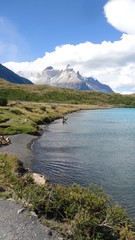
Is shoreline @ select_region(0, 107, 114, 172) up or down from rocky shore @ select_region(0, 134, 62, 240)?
down

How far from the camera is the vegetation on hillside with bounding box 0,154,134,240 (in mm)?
13180

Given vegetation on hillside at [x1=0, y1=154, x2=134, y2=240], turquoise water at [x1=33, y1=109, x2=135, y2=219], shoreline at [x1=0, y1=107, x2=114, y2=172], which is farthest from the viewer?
shoreline at [x1=0, y1=107, x2=114, y2=172]

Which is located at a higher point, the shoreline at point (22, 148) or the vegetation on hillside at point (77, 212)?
the vegetation on hillside at point (77, 212)

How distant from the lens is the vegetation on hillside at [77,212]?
43.2 ft

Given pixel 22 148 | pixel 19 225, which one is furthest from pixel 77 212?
pixel 22 148


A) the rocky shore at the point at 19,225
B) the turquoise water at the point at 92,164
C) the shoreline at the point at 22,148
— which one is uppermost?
the rocky shore at the point at 19,225

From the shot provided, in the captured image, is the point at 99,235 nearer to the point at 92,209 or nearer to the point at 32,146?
the point at 92,209

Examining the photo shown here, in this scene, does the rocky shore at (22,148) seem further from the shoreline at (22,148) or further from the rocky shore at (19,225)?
the rocky shore at (19,225)

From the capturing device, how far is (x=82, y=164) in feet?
110

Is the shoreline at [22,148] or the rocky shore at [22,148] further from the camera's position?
the rocky shore at [22,148]

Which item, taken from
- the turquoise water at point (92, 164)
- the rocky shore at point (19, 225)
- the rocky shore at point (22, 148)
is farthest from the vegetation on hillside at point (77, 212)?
Result: the rocky shore at point (22, 148)

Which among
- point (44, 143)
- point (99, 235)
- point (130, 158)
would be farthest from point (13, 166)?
point (44, 143)

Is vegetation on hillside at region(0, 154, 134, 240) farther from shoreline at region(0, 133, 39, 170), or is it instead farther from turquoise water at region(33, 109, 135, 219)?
shoreline at region(0, 133, 39, 170)

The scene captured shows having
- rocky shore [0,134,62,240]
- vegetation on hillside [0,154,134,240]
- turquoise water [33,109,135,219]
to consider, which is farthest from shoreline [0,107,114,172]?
rocky shore [0,134,62,240]
